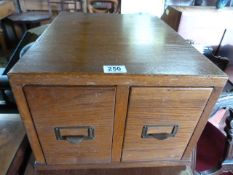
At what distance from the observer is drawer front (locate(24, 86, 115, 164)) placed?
0.35 metres

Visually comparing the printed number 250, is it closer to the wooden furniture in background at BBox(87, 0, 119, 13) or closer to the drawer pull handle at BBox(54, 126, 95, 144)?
the drawer pull handle at BBox(54, 126, 95, 144)

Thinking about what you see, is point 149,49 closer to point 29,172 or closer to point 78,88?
point 78,88

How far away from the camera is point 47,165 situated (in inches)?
18.5

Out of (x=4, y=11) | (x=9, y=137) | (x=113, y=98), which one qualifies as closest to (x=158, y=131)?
(x=113, y=98)

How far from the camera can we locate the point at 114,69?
1.15 feet

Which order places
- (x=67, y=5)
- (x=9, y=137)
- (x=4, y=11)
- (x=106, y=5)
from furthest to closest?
1. (x=67, y=5)
2. (x=4, y=11)
3. (x=106, y=5)
4. (x=9, y=137)

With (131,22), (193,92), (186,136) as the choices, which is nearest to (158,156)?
(186,136)

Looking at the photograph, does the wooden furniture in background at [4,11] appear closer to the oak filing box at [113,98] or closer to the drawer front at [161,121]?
the oak filing box at [113,98]

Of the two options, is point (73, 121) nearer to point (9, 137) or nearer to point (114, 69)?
point (114, 69)

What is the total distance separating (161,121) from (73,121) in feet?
0.58

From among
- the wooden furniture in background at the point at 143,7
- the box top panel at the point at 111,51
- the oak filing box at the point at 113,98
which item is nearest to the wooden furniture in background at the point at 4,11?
the wooden furniture in background at the point at 143,7

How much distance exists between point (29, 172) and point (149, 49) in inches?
15.9

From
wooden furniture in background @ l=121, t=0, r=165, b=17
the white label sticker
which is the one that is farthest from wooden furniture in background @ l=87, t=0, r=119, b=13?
the white label sticker

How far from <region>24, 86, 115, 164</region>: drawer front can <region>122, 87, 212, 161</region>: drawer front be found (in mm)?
45
